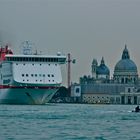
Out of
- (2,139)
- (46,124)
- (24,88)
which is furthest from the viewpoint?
(24,88)

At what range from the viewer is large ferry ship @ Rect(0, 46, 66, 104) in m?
139

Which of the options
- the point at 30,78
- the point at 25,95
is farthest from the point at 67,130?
the point at 30,78

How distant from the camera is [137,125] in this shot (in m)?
73.6

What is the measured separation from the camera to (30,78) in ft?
461

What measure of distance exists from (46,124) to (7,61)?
72352 millimetres

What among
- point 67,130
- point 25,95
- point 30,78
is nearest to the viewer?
point 67,130

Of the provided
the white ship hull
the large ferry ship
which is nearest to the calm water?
the white ship hull

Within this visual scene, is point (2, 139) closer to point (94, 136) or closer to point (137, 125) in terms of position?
point (94, 136)

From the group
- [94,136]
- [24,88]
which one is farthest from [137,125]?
[24,88]

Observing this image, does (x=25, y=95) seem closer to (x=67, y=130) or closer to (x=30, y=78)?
(x=30, y=78)

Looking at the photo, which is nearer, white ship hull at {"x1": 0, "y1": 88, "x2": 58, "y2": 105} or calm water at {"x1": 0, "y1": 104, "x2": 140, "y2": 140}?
calm water at {"x1": 0, "y1": 104, "x2": 140, "y2": 140}

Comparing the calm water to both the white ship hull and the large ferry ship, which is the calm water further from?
the large ferry ship

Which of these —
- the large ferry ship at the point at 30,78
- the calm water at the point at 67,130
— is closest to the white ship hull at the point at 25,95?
the large ferry ship at the point at 30,78

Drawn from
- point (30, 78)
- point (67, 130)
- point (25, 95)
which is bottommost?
point (67, 130)
